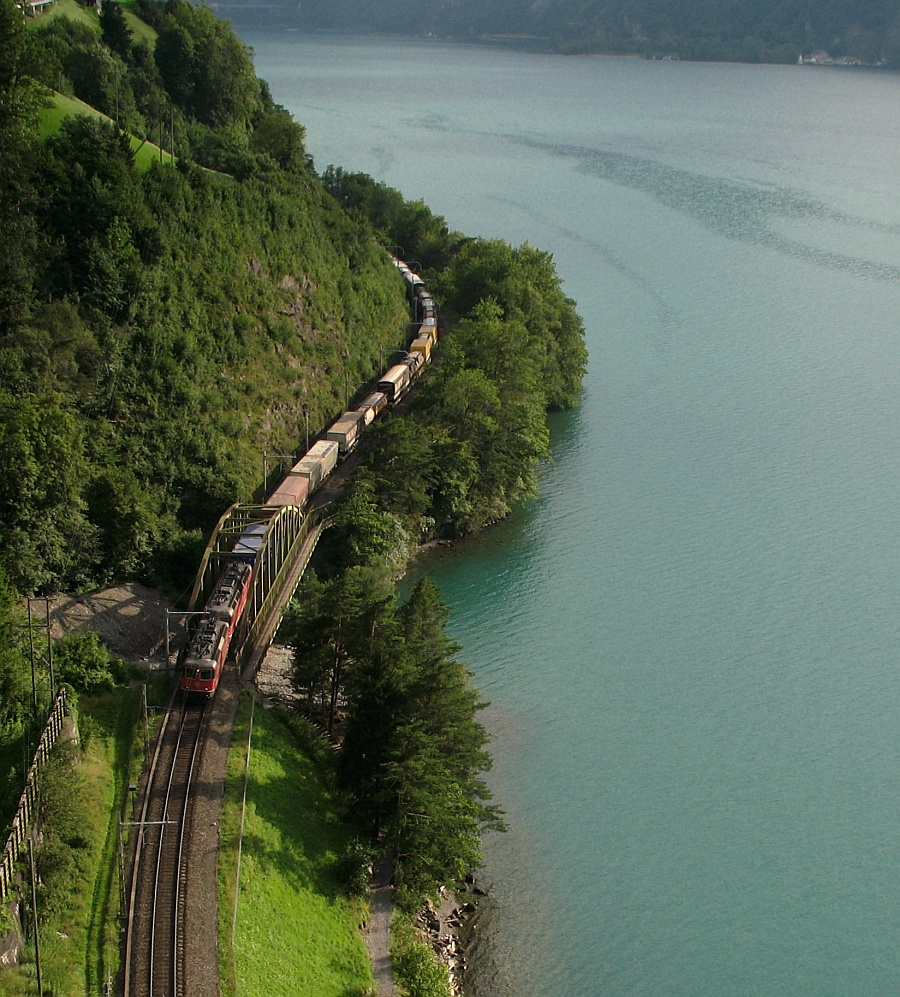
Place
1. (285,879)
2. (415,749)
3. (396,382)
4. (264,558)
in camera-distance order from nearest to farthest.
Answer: (285,879) < (415,749) < (264,558) < (396,382)

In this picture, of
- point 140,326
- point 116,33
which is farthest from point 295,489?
point 116,33

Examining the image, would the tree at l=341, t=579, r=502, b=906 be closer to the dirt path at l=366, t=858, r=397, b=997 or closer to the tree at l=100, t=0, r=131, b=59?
the dirt path at l=366, t=858, r=397, b=997

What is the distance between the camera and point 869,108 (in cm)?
19700

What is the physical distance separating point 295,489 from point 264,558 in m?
7.72

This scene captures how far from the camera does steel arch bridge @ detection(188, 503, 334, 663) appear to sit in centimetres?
4538

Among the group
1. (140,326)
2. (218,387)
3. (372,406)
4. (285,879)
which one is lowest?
(285,879)

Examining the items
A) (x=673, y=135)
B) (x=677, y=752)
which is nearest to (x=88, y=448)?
(x=677, y=752)

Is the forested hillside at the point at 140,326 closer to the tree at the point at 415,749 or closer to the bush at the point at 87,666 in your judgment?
the bush at the point at 87,666

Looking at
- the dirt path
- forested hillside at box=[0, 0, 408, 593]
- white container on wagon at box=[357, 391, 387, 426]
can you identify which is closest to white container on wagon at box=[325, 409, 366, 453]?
white container on wagon at box=[357, 391, 387, 426]

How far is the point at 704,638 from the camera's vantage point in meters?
54.0

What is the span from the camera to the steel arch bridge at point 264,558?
45375 mm

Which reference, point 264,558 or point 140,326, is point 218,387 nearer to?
point 140,326

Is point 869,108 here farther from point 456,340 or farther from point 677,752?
point 677,752

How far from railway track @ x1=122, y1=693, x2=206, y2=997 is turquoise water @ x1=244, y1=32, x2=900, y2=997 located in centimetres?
969
